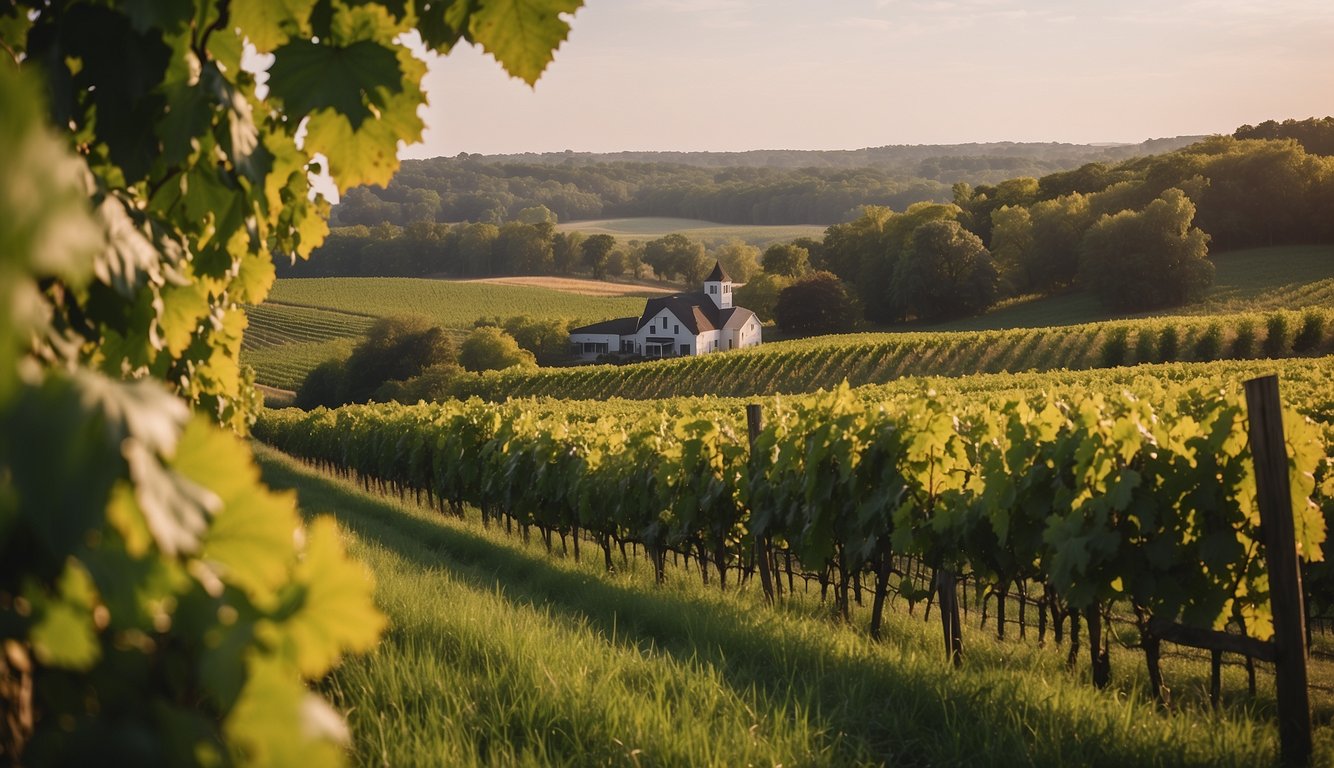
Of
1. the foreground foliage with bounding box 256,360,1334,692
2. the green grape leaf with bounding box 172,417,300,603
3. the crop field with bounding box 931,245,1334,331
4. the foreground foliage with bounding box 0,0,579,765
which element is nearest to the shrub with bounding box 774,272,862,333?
the crop field with bounding box 931,245,1334,331

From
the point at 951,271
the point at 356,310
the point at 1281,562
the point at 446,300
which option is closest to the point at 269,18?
the point at 1281,562

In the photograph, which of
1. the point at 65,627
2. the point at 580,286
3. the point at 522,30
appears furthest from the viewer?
the point at 580,286

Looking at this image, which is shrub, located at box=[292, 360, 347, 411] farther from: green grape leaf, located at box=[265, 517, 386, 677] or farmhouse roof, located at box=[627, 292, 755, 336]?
green grape leaf, located at box=[265, 517, 386, 677]

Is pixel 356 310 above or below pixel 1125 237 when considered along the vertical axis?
above

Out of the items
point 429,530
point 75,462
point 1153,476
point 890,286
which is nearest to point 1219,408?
point 1153,476

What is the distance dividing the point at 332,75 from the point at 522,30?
17.6 inches

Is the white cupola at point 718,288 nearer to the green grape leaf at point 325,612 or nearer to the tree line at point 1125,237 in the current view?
the tree line at point 1125,237

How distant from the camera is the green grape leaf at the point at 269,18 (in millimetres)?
1986

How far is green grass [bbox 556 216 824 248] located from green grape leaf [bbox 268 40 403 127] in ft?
557

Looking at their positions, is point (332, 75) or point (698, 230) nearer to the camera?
point (332, 75)

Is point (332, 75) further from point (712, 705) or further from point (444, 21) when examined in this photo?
point (712, 705)

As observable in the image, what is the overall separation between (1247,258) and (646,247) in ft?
256

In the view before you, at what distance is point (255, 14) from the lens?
1.99m

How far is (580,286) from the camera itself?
121 m
